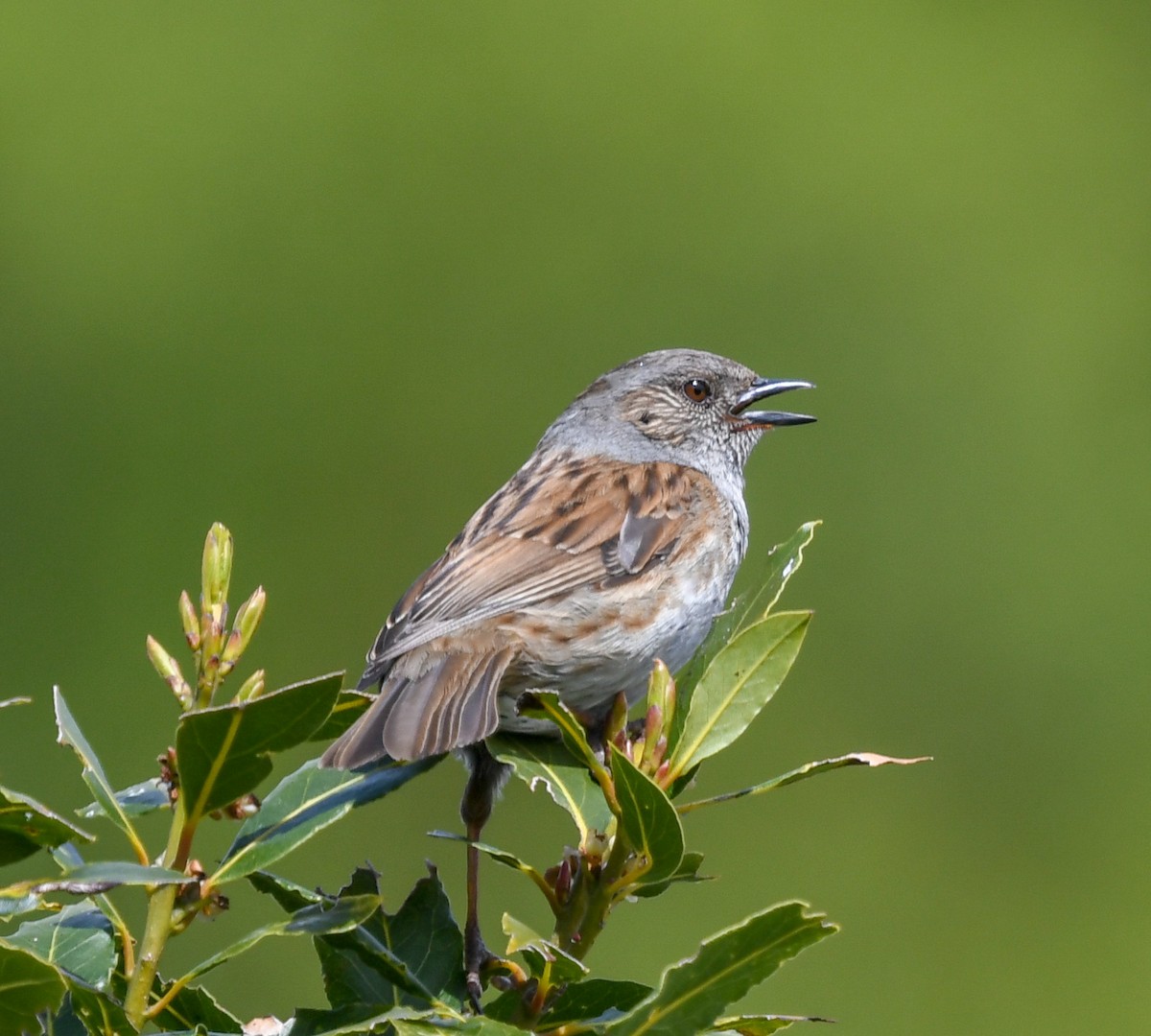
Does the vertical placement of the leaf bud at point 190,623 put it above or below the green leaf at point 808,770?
above

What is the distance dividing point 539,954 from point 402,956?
0.17 meters

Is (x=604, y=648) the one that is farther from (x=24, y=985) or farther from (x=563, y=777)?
(x=24, y=985)

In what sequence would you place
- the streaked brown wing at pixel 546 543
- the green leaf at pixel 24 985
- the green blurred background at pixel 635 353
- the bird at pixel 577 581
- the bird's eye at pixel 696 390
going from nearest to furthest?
the green leaf at pixel 24 985, the bird at pixel 577 581, the streaked brown wing at pixel 546 543, the bird's eye at pixel 696 390, the green blurred background at pixel 635 353

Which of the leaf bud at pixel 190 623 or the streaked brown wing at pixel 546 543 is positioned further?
the streaked brown wing at pixel 546 543

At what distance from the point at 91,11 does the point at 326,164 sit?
4.14 feet

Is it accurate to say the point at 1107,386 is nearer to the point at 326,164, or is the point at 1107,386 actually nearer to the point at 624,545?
the point at 326,164

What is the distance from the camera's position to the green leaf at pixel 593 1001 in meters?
1.92

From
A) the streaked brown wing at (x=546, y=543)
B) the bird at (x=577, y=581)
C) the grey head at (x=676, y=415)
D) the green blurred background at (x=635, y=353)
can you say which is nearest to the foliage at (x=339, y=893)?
the bird at (x=577, y=581)

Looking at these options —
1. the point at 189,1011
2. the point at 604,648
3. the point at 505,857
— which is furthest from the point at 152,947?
the point at 604,648

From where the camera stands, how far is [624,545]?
345 centimetres

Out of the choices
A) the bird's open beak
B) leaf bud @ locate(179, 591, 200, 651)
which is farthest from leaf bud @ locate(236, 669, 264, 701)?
the bird's open beak

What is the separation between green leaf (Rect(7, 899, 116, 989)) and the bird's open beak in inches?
98.5

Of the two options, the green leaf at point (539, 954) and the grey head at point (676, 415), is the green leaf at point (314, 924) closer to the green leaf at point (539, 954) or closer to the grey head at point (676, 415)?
the green leaf at point (539, 954)

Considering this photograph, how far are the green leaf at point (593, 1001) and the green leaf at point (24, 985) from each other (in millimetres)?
579
